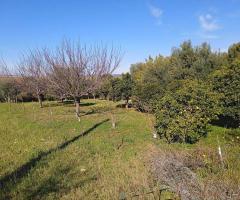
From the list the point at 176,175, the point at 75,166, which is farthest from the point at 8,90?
the point at 176,175

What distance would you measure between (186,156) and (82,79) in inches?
495

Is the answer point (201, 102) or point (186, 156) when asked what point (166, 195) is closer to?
point (186, 156)

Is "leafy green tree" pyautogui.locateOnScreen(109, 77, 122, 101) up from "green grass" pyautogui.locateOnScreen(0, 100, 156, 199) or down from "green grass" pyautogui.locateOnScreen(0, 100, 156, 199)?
up

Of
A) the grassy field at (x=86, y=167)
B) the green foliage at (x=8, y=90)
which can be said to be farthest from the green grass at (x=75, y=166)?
the green foliage at (x=8, y=90)

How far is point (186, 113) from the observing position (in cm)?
966

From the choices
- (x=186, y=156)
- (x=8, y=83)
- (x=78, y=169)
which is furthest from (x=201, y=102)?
(x=8, y=83)

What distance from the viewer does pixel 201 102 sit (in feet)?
34.0

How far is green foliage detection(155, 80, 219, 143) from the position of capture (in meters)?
9.34

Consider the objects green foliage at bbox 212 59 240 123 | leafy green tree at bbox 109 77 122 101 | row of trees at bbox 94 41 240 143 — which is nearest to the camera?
row of trees at bbox 94 41 240 143

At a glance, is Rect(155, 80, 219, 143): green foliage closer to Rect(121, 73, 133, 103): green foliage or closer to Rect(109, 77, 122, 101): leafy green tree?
Rect(121, 73, 133, 103): green foliage

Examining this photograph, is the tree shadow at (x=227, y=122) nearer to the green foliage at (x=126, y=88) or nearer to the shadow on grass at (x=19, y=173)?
the shadow on grass at (x=19, y=173)

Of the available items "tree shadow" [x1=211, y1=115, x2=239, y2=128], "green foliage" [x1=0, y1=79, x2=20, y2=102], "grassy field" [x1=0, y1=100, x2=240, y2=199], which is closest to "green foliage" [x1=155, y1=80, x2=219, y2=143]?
"grassy field" [x1=0, y1=100, x2=240, y2=199]

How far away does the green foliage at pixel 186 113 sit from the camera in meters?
9.34

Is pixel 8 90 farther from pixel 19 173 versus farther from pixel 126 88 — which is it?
pixel 19 173
